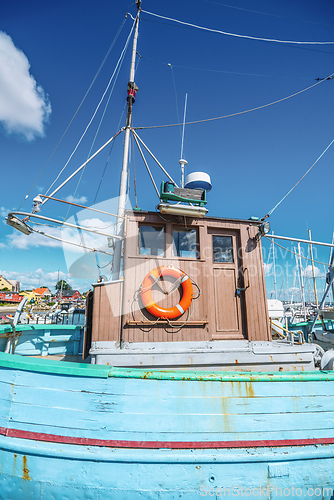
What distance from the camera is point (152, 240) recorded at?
Answer: 5.20 meters

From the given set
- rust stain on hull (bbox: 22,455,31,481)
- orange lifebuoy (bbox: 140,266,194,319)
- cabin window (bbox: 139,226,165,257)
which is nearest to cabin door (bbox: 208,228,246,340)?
orange lifebuoy (bbox: 140,266,194,319)

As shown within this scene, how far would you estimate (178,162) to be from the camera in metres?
6.77

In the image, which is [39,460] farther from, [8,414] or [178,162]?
[178,162]

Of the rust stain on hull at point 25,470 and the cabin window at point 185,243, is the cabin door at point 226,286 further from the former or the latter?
the rust stain on hull at point 25,470

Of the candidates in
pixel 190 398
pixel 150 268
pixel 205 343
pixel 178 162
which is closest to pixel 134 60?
pixel 178 162

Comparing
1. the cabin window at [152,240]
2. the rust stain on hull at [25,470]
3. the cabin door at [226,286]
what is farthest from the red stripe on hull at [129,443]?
the cabin window at [152,240]

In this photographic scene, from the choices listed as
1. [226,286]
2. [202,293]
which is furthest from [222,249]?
[202,293]

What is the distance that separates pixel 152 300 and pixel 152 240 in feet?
4.12

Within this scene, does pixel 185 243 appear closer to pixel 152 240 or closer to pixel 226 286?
pixel 152 240

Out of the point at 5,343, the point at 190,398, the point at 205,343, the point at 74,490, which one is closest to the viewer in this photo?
the point at 74,490

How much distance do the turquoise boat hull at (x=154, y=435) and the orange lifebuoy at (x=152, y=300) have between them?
1.48 m

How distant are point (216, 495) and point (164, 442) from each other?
91cm

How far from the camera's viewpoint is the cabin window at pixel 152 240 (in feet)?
16.9

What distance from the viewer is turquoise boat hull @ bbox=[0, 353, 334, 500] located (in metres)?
3.05
